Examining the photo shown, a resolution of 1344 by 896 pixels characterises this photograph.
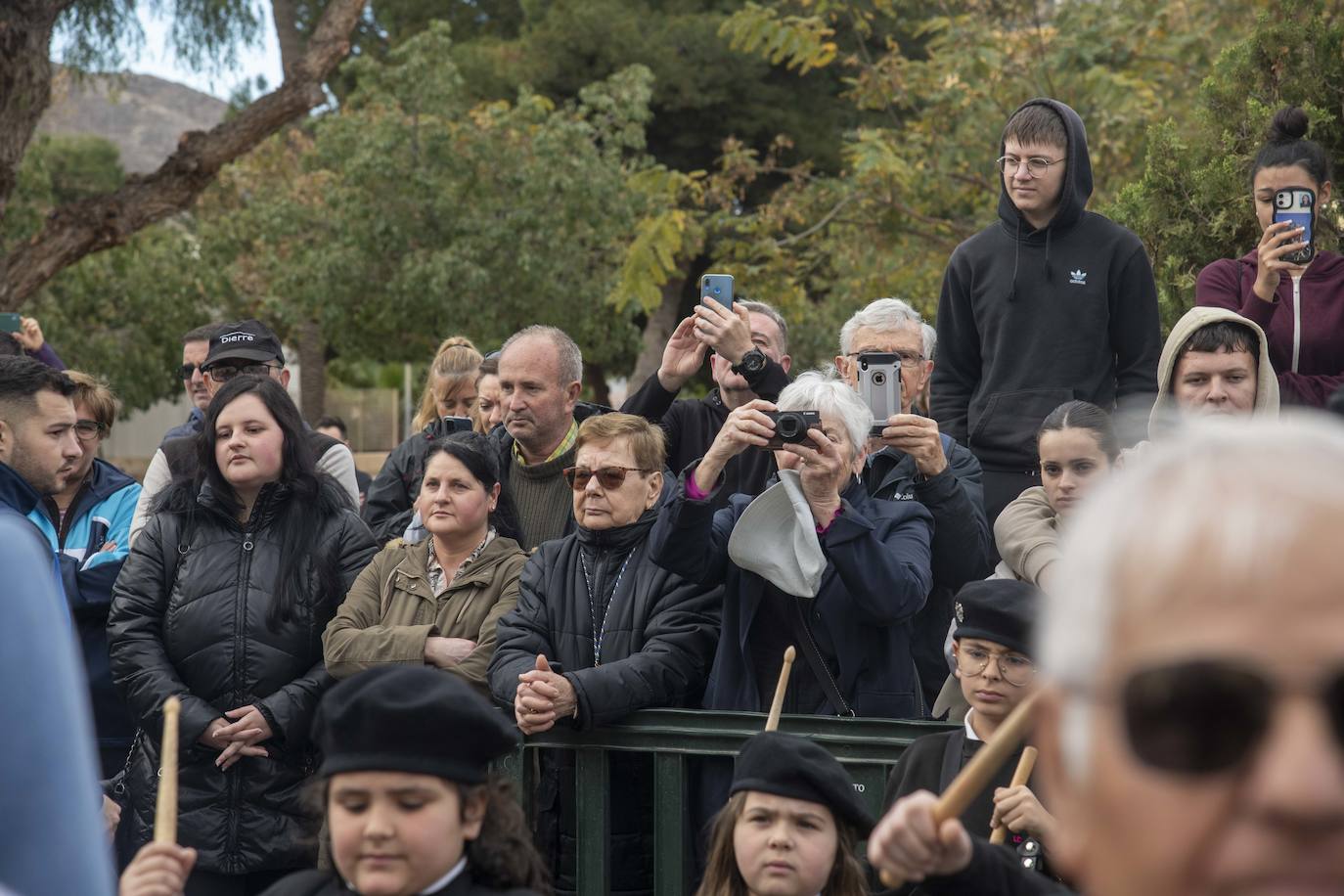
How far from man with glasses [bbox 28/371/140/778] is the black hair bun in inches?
165

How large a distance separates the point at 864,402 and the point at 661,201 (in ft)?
34.3

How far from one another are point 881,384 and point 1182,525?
4269 millimetres

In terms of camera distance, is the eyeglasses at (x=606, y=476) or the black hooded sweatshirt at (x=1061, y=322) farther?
the black hooded sweatshirt at (x=1061, y=322)

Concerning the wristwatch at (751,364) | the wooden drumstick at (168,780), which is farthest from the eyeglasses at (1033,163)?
the wooden drumstick at (168,780)

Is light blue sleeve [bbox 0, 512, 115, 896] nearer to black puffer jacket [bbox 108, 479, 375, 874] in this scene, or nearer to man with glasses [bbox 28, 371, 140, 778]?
black puffer jacket [bbox 108, 479, 375, 874]

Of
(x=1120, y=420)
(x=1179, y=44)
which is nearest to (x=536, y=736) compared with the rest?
(x=1120, y=420)

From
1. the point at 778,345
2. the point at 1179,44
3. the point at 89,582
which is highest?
the point at 1179,44

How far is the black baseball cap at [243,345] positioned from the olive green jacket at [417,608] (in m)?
1.63

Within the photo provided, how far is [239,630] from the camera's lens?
5.33m

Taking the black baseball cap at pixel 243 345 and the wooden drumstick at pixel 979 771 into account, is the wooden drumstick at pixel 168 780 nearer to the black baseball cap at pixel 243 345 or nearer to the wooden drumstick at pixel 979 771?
the wooden drumstick at pixel 979 771

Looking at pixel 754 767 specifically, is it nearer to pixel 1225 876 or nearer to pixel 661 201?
pixel 1225 876

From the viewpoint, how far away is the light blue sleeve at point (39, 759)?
153 cm

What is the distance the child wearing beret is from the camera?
387 cm

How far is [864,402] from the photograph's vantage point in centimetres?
533
